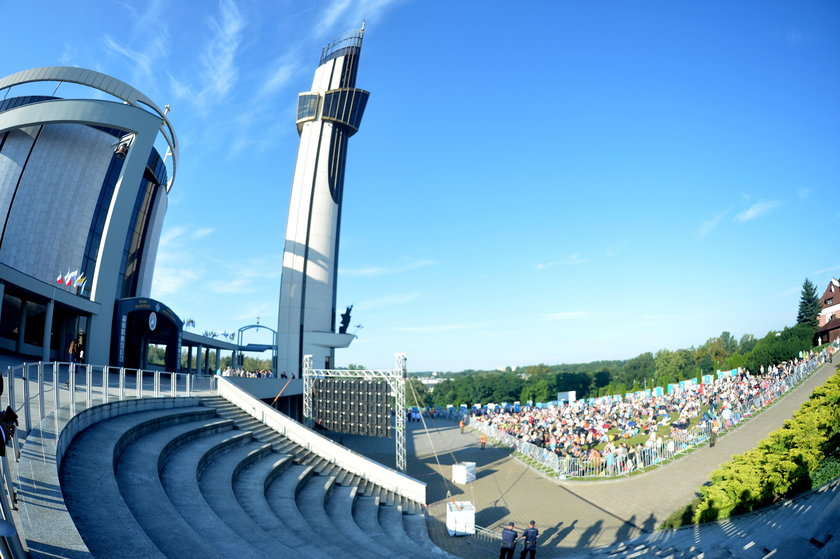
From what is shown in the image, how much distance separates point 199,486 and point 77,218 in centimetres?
2815

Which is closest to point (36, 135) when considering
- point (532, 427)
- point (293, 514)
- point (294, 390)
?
point (294, 390)

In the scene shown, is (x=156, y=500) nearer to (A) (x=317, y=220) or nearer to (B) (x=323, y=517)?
(B) (x=323, y=517)

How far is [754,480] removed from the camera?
35.2 ft

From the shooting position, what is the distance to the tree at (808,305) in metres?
52.7

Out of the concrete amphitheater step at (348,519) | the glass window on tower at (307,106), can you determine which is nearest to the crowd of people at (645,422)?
the concrete amphitheater step at (348,519)

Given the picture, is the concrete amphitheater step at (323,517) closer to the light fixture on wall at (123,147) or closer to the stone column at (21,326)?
the stone column at (21,326)

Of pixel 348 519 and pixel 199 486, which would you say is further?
pixel 348 519

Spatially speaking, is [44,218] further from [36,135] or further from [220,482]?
[220,482]

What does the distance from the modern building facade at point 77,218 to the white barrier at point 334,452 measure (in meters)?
9.20

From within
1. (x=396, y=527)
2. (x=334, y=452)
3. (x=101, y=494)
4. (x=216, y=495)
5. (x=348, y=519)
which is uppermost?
(x=101, y=494)

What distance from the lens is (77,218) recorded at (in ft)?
99.1

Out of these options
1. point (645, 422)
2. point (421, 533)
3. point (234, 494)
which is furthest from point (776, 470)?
point (645, 422)

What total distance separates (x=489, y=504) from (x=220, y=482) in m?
9.81

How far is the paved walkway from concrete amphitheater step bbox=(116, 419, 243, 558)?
25.7ft
